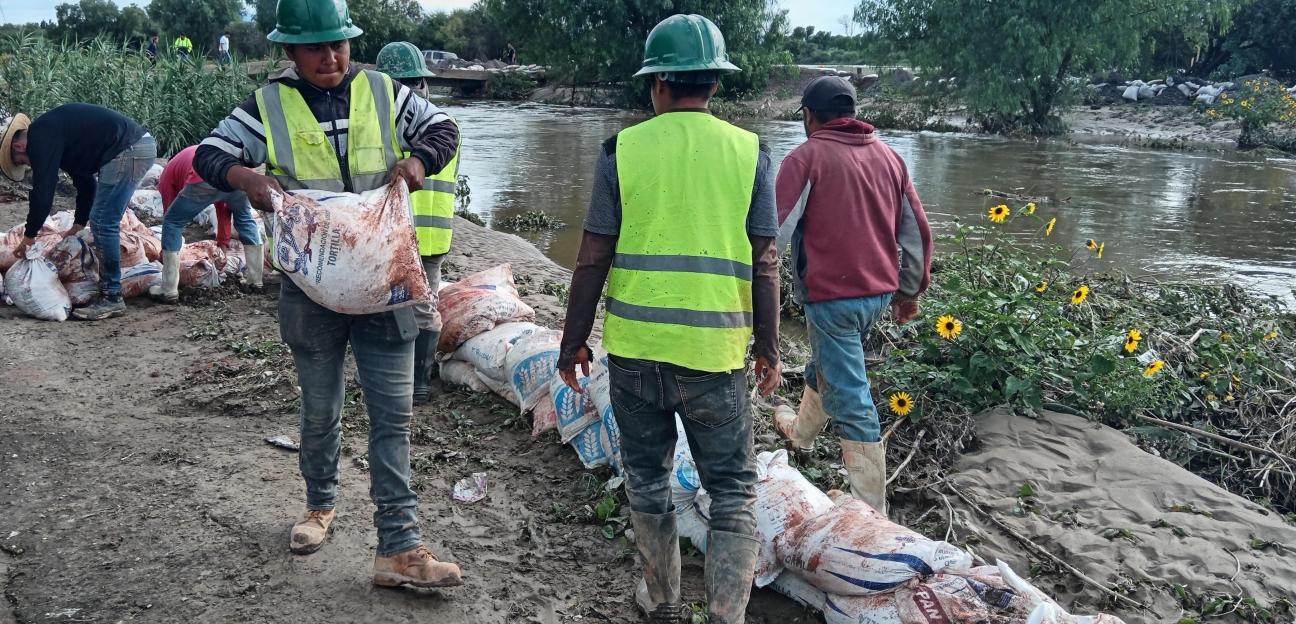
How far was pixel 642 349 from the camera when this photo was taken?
232 centimetres

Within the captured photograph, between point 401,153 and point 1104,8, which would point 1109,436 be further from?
point 1104,8

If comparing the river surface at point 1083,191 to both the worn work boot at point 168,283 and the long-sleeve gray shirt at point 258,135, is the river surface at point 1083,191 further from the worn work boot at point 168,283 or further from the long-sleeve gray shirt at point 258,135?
the long-sleeve gray shirt at point 258,135

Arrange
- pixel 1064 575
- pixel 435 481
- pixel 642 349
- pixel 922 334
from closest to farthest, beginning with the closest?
pixel 642 349 < pixel 1064 575 < pixel 435 481 < pixel 922 334

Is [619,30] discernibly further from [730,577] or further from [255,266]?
[730,577]

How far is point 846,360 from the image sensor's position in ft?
10.3

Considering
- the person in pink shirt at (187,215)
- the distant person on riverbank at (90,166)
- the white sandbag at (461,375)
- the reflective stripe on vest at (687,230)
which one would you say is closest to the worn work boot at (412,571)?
the reflective stripe on vest at (687,230)

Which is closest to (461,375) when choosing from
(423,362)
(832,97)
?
(423,362)

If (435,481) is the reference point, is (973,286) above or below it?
above

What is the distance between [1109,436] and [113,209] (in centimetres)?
520

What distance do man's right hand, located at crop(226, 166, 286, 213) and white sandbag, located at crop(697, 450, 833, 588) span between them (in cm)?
142

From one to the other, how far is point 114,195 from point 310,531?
3437 mm

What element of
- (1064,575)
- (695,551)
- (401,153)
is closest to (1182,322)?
(1064,575)

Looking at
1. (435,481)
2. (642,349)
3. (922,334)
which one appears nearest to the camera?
(642,349)

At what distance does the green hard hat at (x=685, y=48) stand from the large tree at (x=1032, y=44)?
66.6ft
